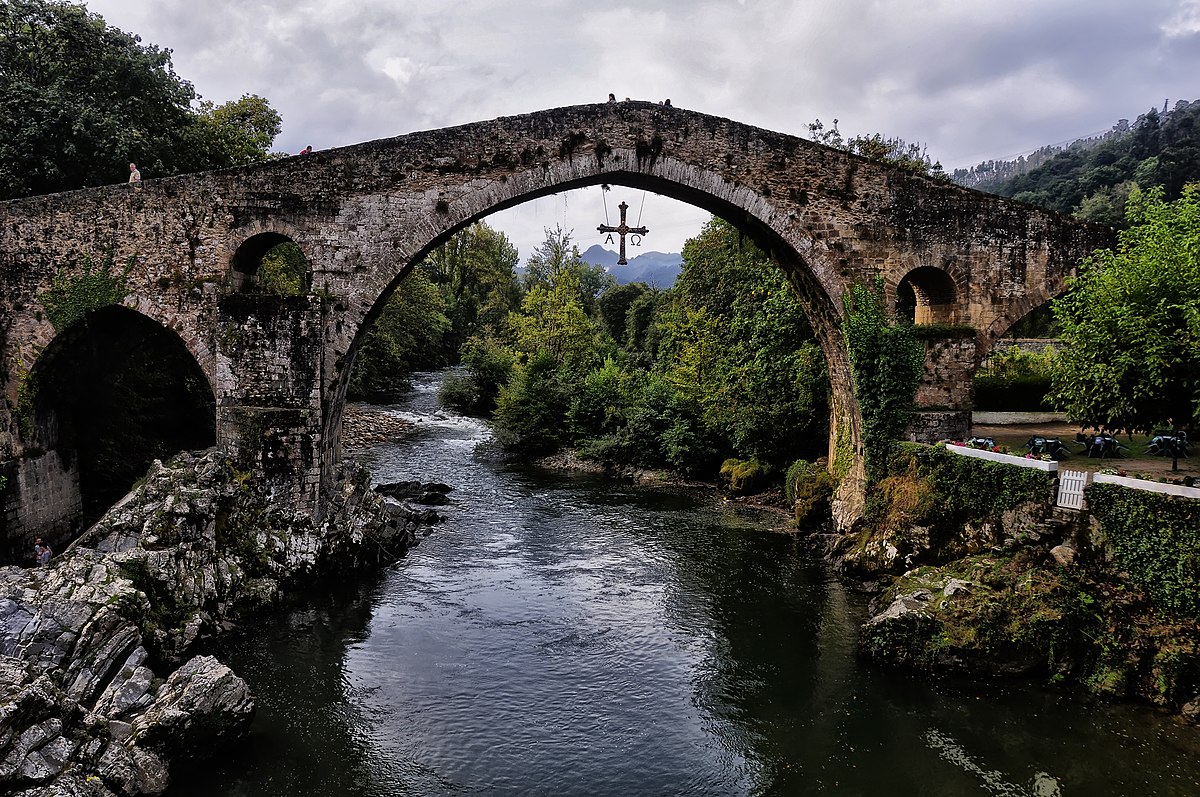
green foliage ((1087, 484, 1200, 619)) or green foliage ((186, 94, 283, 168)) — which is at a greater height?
green foliage ((186, 94, 283, 168))

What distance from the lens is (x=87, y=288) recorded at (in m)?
13.6

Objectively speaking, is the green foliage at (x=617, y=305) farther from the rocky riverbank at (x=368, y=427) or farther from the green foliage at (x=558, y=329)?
the rocky riverbank at (x=368, y=427)

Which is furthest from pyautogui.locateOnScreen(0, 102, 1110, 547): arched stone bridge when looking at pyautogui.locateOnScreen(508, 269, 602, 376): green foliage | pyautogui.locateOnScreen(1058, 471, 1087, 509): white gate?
pyautogui.locateOnScreen(508, 269, 602, 376): green foliage

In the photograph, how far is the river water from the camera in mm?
7805

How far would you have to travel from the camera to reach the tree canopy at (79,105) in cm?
1468

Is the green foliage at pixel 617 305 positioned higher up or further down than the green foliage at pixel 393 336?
higher up

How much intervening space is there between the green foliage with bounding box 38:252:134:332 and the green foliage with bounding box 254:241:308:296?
244 centimetres

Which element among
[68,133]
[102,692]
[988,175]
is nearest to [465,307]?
[68,133]

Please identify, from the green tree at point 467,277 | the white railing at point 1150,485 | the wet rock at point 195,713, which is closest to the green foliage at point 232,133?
the wet rock at point 195,713

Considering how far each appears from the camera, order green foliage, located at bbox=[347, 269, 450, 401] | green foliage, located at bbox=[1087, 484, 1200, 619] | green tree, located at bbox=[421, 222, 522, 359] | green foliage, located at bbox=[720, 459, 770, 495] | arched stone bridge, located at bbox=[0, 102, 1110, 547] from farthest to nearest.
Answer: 1. green tree, located at bbox=[421, 222, 522, 359]
2. green foliage, located at bbox=[347, 269, 450, 401]
3. green foliage, located at bbox=[720, 459, 770, 495]
4. arched stone bridge, located at bbox=[0, 102, 1110, 547]
5. green foliage, located at bbox=[1087, 484, 1200, 619]

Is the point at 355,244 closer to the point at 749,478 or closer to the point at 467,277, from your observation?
the point at 749,478

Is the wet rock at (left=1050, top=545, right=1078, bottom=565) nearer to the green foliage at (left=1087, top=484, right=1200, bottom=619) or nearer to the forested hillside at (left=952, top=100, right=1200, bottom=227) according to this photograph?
the green foliage at (left=1087, top=484, right=1200, bottom=619)

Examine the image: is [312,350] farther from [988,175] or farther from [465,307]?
[988,175]

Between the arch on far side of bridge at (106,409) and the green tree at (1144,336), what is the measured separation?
578 inches
